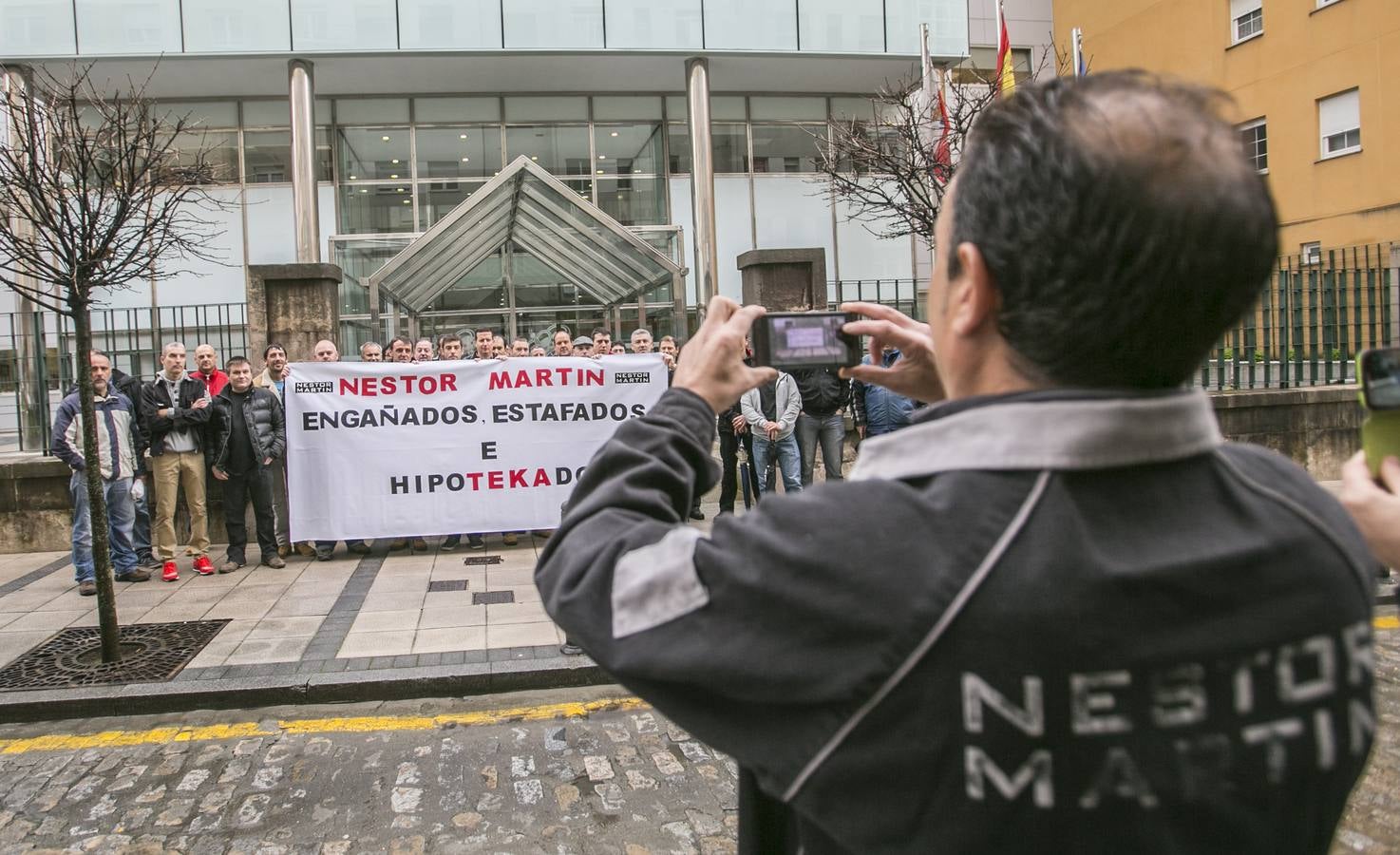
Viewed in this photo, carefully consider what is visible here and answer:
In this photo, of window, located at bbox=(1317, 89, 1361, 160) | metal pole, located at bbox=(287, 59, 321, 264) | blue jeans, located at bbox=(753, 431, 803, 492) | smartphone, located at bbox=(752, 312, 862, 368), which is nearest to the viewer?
smartphone, located at bbox=(752, 312, 862, 368)

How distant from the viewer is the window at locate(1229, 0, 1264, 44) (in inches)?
938

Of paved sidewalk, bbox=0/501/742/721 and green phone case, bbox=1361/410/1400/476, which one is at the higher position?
green phone case, bbox=1361/410/1400/476

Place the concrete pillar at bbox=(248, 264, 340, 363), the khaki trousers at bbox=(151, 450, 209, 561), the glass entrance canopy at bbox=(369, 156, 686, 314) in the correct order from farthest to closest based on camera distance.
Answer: the glass entrance canopy at bbox=(369, 156, 686, 314), the concrete pillar at bbox=(248, 264, 340, 363), the khaki trousers at bbox=(151, 450, 209, 561)

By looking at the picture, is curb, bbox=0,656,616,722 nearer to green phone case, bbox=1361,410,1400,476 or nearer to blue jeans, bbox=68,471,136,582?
blue jeans, bbox=68,471,136,582

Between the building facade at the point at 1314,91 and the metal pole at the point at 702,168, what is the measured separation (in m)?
9.57

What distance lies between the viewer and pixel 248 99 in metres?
20.0

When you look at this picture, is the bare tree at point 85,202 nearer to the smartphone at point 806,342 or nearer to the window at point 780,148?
the smartphone at point 806,342

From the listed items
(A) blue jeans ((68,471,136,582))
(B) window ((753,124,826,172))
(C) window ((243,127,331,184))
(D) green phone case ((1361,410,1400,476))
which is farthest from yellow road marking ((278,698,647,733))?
(B) window ((753,124,826,172))

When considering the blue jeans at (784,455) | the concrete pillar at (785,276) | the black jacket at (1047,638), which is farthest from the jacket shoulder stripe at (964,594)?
the concrete pillar at (785,276)

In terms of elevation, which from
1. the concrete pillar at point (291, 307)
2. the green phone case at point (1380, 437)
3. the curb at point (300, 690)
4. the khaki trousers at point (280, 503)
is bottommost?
the curb at point (300, 690)

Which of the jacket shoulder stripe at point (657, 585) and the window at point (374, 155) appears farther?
the window at point (374, 155)

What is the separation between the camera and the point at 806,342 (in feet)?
5.23

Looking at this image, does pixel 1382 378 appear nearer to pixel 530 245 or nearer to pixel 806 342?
pixel 806 342

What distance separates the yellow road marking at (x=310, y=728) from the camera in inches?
191
